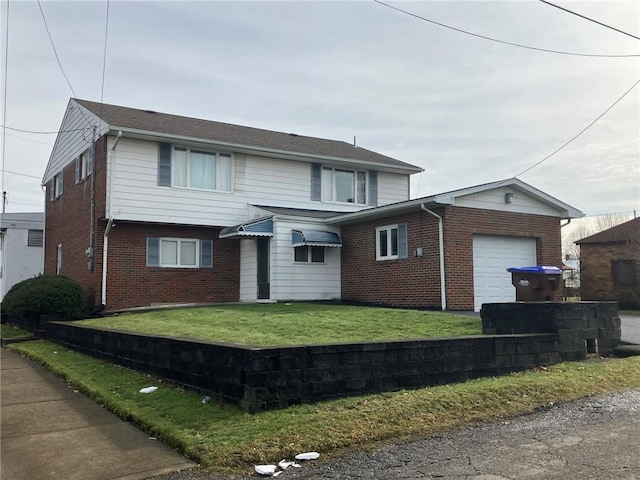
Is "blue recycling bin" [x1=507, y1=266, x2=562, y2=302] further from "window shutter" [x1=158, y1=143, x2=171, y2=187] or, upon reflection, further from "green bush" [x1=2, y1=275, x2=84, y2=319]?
"green bush" [x1=2, y1=275, x2=84, y2=319]

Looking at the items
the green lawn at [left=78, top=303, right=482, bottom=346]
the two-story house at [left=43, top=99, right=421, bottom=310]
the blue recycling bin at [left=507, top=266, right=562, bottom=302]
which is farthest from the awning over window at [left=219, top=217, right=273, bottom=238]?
the blue recycling bin at [left=507, top=266, right=562, bottom=302]

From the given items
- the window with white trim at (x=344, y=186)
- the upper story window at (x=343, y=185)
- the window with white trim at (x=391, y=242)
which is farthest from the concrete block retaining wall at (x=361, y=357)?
the window with white trim at (x=344, y=186)

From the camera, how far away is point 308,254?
18453mm

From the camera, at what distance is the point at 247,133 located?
874 inches

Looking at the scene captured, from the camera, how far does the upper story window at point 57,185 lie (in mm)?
23359

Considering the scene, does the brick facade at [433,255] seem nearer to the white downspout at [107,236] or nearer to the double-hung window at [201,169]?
the double-hung window at [201,169]

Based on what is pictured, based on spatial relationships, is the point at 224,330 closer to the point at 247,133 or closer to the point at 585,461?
the point at 585,461

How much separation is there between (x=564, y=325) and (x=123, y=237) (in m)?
13.2

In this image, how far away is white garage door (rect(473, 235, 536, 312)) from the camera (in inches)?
604

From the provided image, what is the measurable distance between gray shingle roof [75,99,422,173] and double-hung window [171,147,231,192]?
2.00 feet

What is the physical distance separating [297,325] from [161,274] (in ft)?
28.3

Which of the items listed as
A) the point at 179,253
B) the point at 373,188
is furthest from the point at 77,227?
the point at 373,188

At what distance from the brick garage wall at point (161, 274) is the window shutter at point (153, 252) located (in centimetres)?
13

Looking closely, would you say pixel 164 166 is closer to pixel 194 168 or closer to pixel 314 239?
pixel 194 168
